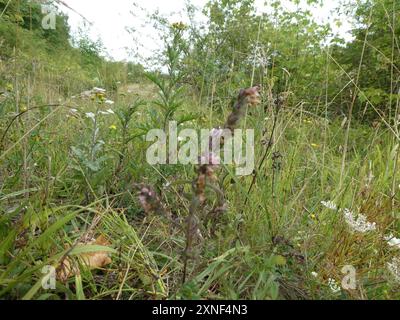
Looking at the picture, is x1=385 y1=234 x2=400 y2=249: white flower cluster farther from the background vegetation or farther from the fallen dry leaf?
the fallen dry leaf

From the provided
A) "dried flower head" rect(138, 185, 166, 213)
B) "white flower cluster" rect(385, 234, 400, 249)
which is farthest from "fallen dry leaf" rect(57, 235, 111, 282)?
"white flower cluster" rect(385, 234, 400, 249)

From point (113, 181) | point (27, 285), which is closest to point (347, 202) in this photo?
point (113, 181)

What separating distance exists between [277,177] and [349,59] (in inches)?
109

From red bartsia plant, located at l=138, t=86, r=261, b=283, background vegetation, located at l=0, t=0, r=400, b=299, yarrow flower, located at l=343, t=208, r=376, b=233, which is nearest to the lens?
red bartsia plant, located at l=138, t=86, r=261, b=283

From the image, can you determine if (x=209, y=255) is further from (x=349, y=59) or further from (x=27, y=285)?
(x=349, y=59)

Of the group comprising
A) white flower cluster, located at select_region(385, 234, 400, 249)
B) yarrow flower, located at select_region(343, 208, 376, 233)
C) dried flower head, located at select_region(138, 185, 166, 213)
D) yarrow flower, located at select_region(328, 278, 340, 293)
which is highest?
dried flower head, located at select_region(138, 185, 166, 213)

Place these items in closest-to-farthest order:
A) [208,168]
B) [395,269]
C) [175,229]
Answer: [208,168] < [395,269] < [175,229]

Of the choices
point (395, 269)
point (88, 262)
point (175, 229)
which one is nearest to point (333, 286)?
point (395, 269)

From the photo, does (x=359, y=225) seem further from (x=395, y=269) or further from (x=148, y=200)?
(x=148, y=200)

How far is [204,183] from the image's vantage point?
70 centimetres

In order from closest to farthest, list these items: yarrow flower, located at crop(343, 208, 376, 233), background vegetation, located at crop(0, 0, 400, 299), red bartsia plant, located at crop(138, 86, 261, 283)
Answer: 1. red bartsia plant, located at crop(138, 86, 261, 283)
2. background vegetation, located at crop(0, 0, 400, 299)
3. yarrow flower, located at crop(343, 208, 376, 233)

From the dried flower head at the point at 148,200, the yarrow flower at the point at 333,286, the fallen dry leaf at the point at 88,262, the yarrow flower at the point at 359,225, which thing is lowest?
the yarrow flower at the point at 333,286

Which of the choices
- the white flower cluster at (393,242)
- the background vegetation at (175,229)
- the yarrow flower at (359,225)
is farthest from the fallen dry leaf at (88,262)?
the white flower cluster at (393,242)

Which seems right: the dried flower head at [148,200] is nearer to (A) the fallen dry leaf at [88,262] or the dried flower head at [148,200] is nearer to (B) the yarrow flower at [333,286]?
(A) the fallen dry leaf at [88,262]
